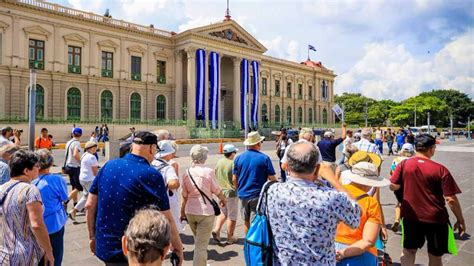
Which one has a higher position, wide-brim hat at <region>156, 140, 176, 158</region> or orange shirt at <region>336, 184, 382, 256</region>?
wide-brim hat at <region>156, 140, 176, 158</region>

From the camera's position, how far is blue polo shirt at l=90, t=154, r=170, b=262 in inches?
106

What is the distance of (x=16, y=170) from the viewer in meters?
2.98

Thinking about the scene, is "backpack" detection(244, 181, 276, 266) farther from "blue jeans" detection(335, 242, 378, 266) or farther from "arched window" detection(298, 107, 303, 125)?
"arched window" detection(298, 107, 303, 125)

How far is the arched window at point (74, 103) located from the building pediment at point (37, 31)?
5.12m

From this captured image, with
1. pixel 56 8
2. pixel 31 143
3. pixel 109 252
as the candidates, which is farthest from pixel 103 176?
pixel 56 8

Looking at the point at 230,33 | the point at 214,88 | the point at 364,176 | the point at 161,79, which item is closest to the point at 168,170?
the point at 364,176

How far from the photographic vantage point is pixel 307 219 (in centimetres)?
227

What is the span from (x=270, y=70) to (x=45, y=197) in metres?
49.9

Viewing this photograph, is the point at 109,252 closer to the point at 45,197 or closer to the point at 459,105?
the point at 45,197

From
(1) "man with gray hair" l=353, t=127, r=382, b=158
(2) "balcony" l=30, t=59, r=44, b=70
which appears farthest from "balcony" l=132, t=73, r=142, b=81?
(1) "man with gray hair" l=353, t=127, r=382, b=158

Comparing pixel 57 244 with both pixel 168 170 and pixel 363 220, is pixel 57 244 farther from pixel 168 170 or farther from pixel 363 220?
pixel 363 220

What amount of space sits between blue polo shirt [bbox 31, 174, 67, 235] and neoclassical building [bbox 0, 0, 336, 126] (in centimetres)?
2861

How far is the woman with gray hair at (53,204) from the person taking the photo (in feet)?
11.5

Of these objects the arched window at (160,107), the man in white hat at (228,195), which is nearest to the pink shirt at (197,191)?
the man in white hat at (228,195)
